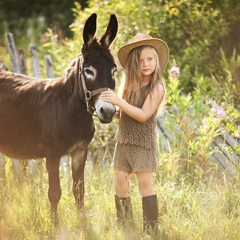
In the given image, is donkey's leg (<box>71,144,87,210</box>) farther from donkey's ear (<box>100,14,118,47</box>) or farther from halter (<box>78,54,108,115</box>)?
donkey's ear (<box>100,14,118,47</box>)

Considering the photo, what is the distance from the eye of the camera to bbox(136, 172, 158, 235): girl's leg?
4449 mm

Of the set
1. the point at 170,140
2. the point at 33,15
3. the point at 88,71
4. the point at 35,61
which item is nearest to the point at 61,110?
the point at 88,71

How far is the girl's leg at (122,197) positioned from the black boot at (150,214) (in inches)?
6.3

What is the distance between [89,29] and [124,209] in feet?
4.51

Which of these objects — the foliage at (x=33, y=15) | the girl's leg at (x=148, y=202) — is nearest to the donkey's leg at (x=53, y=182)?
the girl's leg at (x=148, y=202)

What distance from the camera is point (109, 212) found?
4863 mm

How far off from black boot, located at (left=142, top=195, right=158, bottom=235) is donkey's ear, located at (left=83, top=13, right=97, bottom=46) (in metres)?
1.24

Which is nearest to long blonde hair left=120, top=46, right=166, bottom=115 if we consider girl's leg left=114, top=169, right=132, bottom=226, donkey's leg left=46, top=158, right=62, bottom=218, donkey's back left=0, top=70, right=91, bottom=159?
donkey's back left=0, top=70, right=91, bottom=159

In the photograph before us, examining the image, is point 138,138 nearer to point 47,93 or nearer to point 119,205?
point 119,205

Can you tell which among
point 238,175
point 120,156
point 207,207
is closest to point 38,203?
point 120,156

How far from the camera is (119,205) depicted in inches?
182

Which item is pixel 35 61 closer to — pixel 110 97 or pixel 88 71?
pixel 88 71

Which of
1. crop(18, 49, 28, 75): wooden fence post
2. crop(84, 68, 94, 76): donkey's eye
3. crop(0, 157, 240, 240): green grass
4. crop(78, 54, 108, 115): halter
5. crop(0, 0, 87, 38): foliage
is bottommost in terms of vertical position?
crop(0, 157, 240, 240): green grass

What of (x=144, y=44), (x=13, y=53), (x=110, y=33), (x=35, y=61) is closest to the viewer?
(x=144, y=44)
